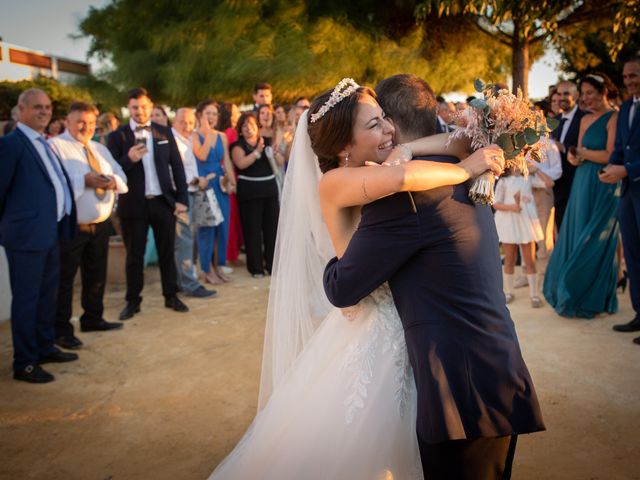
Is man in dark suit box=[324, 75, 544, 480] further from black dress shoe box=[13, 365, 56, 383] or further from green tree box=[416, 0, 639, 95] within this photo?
green tree box=[416, 0, 639, 95]

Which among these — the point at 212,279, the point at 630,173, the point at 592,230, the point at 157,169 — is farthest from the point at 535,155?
the point at 212,279

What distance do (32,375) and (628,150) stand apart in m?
5.59

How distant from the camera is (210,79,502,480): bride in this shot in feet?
6.62

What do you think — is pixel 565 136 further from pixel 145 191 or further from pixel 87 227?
pixel 87 227

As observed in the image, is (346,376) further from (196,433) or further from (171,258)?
(171,258)

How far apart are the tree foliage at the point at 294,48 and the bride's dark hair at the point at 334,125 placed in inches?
451

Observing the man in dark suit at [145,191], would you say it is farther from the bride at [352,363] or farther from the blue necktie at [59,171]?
the bride at [352,363]

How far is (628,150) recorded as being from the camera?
5.14 m

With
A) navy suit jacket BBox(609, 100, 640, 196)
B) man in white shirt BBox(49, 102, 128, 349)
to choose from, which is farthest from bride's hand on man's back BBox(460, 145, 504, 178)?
man in white shirt BBox(49, 102, 128, 349)

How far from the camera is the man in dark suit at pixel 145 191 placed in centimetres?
638

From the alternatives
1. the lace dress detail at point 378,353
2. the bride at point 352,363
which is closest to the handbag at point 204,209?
the bride at point 352,363

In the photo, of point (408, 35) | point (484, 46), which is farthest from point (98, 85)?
point (484, 46)

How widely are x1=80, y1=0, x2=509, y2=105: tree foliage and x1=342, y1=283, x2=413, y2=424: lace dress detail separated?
1184 centimetres

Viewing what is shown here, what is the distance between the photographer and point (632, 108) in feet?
17.1
